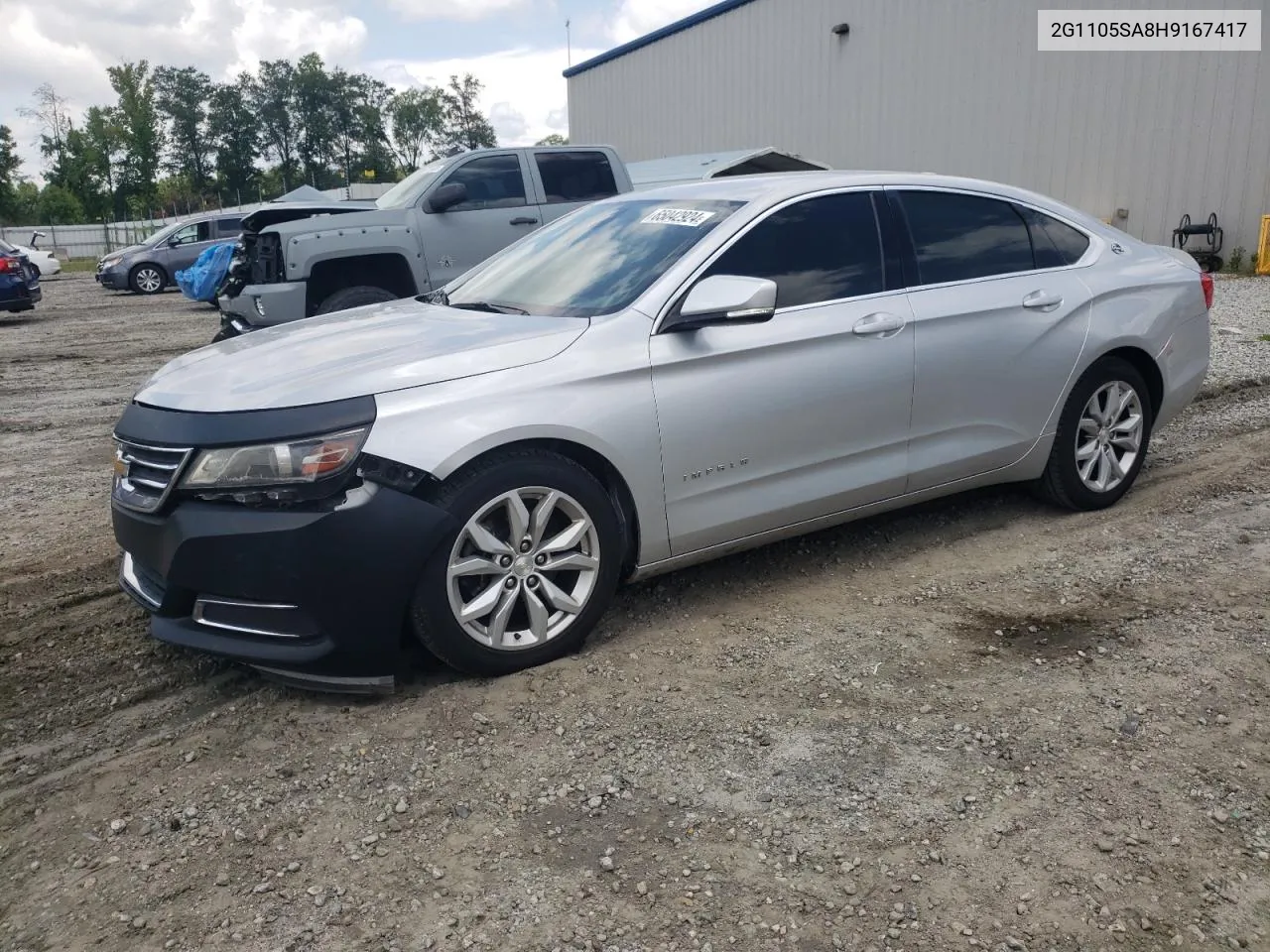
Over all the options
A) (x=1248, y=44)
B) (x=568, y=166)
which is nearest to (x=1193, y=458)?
(x=568, y=166)

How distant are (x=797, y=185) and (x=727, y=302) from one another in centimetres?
93

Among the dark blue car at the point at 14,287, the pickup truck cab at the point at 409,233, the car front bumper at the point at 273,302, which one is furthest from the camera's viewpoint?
the dark blue car at the point at 14,287

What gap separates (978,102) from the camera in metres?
18.4

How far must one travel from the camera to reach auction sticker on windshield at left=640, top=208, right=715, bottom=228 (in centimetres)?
407

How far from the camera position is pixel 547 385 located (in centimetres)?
345

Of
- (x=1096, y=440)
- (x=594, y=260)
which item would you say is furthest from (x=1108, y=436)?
(x=594, y=260)

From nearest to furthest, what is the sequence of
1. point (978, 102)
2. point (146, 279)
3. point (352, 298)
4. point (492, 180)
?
point (352, 298) → point (492, 180) → point (978, 102) → point (146, 279)

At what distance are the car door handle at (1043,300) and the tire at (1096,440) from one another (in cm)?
39

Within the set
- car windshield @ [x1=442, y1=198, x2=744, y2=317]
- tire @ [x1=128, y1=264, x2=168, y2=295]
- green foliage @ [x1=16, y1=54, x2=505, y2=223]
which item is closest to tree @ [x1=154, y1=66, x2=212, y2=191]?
green foliage @ [x1=16, y1=54, x2=505, y2=223]

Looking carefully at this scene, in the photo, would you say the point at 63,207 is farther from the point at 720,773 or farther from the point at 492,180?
the point at 720,773

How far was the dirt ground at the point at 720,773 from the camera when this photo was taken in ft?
7.79

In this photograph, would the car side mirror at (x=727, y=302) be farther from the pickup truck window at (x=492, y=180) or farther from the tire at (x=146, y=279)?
the tire at (x=146, y=279)

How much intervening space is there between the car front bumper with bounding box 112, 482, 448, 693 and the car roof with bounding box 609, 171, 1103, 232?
75.4 inches

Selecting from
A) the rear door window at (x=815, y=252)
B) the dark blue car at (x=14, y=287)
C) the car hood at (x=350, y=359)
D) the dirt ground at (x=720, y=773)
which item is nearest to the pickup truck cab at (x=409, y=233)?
the dirt ground at (x=720, y=773)
